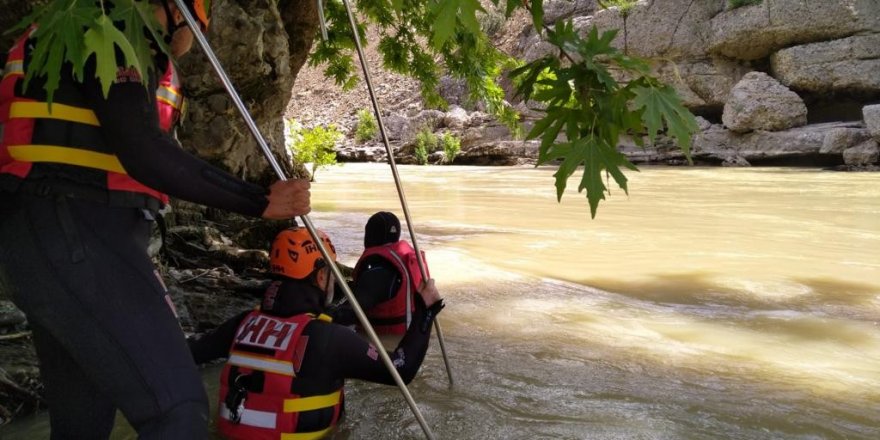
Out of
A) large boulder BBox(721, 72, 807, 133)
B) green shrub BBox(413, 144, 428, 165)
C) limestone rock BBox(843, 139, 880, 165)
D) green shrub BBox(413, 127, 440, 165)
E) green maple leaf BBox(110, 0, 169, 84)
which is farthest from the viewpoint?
green shrub BBox(413, 127, 440, 165)

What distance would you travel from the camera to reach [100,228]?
1683mm

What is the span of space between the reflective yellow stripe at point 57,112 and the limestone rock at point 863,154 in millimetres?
21045

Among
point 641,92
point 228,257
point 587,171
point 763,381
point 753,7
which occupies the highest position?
point 753,7

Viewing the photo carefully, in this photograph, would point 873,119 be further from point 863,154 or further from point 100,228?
point 100,228

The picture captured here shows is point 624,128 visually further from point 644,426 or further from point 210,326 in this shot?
point 210,326

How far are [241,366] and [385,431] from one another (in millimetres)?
782

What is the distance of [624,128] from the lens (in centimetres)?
212

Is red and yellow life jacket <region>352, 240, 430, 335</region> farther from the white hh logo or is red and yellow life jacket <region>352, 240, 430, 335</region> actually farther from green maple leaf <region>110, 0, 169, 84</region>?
green maple leaf <region>110, 0, 169, 84</region>

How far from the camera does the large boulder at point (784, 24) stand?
21406 millimetres

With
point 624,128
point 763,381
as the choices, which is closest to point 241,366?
point 624,128

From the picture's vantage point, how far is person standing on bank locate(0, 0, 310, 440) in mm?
1623

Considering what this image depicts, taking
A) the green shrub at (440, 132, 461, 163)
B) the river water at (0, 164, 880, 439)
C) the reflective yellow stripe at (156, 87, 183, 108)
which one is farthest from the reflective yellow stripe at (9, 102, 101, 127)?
the green shrub at (440, 132, 461, 163)

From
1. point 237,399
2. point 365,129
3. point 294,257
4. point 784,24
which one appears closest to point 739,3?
point 784,24

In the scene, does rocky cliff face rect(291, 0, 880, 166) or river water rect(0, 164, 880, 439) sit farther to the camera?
rocky cliff face rect(291, 0, 880, 166)
